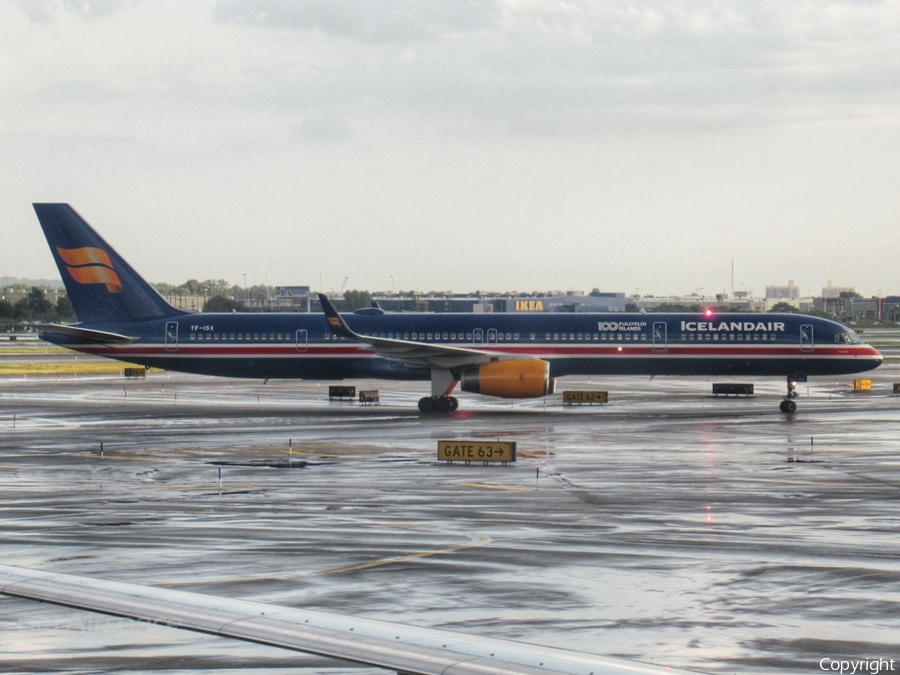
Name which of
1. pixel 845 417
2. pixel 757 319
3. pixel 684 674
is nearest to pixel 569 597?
pixel 684 674

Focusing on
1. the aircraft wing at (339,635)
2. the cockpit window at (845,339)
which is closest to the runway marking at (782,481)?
the aircraft wing at (339,635)

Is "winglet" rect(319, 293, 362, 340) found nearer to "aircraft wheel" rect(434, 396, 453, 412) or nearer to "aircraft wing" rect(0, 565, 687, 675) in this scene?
"aircraft wheel" rect(434, 396, 453, 412)

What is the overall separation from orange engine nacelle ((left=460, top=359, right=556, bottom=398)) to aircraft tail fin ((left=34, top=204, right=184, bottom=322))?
17.3 m

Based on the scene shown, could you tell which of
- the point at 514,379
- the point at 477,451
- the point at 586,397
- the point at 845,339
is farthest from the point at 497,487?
the point at 845,339

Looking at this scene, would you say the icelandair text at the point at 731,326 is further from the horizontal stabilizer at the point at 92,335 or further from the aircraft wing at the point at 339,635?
the aircraft wing at the point at 339,635

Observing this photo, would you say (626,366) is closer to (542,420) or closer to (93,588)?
(542,420)

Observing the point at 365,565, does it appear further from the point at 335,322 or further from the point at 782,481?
the point at 335,322

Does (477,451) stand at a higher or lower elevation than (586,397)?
lower

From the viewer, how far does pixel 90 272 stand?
53375mm

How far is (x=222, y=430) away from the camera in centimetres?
4112

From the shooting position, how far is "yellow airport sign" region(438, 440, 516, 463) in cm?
3108

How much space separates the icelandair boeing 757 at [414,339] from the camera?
50.9 meters

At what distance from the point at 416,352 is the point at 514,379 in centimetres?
482

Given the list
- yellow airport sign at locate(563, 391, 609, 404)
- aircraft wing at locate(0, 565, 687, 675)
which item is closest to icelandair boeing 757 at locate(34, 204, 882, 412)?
yellow airport sign at locate(563, 391, 609, 404)
